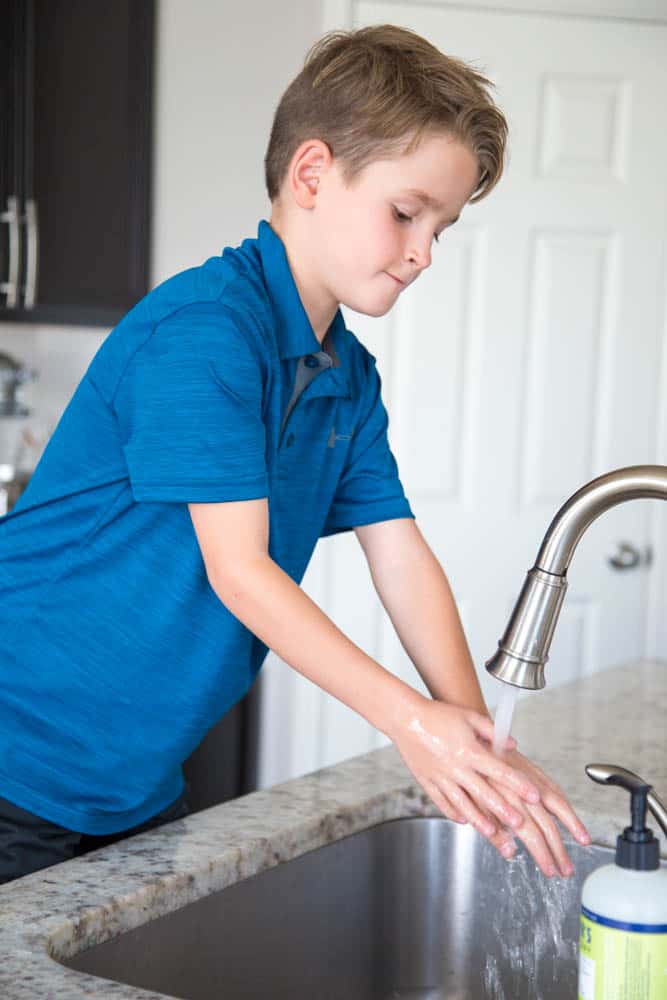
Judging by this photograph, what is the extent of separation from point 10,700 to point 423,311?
194 cm

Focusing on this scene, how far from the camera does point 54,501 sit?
1.15 m

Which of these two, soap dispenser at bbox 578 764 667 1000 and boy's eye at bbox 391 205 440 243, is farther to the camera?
boy's eye at bbox 391 205 440 243

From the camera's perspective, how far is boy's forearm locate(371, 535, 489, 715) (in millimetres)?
1214

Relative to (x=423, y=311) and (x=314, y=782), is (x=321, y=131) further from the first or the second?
(x=423, y=311)

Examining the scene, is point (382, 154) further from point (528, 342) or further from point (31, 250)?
point (31, 250)

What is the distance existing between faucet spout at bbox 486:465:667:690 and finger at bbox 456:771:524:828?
0.32ft

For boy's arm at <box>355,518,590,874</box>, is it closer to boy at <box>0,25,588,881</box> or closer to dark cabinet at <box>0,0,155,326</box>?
boy at <box>0,25,588,881</box>

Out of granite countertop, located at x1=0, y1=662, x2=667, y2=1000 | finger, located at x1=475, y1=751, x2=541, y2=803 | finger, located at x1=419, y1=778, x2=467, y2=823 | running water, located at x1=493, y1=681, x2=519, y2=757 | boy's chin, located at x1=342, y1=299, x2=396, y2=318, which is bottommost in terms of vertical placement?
granite countertop, located at x1=0, y1=662, x2=667, y2=1000

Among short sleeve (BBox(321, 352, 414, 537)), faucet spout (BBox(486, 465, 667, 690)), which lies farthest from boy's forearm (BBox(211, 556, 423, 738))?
short sleeve (BBox(321, 352, 414, 537))

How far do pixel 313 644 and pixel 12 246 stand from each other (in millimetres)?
2368

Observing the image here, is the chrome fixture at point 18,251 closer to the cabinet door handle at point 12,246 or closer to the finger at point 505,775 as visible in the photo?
the cabinet door handle at point 12,246

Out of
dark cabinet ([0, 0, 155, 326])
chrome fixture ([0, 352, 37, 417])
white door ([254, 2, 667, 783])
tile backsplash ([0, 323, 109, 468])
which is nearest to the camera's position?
white door ([254, 2, 667, 783])

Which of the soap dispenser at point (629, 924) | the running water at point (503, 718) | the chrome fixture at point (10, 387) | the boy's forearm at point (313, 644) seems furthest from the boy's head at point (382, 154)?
the chrome fixture at point (10, 387)

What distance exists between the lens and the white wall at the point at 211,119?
3135 millimetres
